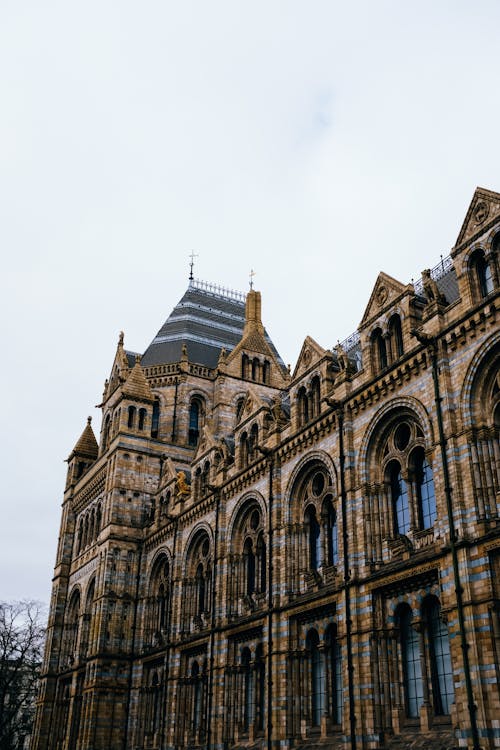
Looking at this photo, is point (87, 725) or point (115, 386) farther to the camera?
point (115, 386)

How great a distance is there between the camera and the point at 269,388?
60438mm

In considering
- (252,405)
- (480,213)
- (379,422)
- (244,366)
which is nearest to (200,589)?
(252,405)

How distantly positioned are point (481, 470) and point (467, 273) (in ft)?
24.3

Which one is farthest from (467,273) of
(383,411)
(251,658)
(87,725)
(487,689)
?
(87,725)

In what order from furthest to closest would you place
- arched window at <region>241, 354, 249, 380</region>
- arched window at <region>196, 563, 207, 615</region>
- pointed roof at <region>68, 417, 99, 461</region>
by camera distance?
1. pointed roof at <region>68, 417, 99, 461</region>
2. arched window at <region>241, 354, 249, 380</region>
3. arched window at <region>196, 563, 207, 615</region>

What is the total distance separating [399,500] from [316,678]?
855cm

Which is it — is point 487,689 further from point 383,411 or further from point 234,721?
point 234,721

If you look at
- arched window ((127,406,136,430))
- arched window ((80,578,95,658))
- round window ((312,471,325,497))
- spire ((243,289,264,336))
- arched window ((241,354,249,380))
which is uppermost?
spire ((243,289,264,336))

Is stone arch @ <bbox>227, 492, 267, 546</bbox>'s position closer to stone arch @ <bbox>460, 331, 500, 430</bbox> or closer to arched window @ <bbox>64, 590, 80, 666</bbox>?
stone arch @ <bbox>460, 331, 500, 430</bbox>

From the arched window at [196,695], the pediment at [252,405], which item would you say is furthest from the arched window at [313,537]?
the arched window at [196,695]

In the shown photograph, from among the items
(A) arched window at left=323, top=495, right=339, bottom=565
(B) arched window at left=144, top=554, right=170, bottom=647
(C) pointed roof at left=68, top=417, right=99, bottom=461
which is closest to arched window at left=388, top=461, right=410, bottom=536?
(A) arched window at left=323, top=495, right=339, bottom=565

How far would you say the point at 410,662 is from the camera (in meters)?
26.8

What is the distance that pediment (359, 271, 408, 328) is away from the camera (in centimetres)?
3203

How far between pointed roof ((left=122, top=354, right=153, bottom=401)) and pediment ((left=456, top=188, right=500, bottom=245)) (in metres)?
33.6
